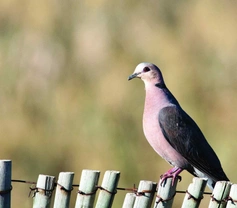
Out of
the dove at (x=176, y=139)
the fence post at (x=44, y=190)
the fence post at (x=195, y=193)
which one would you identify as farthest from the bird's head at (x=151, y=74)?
the fence post at (x=44, y=190)

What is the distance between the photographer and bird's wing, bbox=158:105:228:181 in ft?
19.8

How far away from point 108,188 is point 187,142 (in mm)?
1742

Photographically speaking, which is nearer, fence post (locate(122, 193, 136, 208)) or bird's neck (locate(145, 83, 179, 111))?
fence post (locate(122, 193, 136, 208))

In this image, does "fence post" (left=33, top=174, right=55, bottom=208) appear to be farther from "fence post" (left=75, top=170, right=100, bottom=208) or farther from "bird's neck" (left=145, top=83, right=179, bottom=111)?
"bird's neck" (left=145, top=83, right=179, bottom=111)

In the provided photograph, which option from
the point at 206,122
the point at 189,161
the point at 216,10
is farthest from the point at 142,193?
the point at 216,10

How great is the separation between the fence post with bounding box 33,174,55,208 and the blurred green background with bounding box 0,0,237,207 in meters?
4.69

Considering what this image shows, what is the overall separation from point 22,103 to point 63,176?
580 cm

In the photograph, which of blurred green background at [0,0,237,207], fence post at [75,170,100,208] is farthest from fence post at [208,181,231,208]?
blurred green background at [0,0,237,207]

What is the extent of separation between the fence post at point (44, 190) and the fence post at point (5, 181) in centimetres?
19

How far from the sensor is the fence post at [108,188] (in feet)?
14.8

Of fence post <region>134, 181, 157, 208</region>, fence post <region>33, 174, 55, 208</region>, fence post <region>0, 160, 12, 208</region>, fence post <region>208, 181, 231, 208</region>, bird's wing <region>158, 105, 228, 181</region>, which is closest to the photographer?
fence post <region>0, 160, 12, 208</region>

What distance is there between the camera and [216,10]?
10.2 meters

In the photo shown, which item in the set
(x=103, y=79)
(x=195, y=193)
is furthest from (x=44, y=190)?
(x=103, y=79)

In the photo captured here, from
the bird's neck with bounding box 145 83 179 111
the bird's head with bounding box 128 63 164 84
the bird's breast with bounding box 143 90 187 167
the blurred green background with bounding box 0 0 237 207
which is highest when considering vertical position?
the blurred green background with bounding box 0 0 237 207
